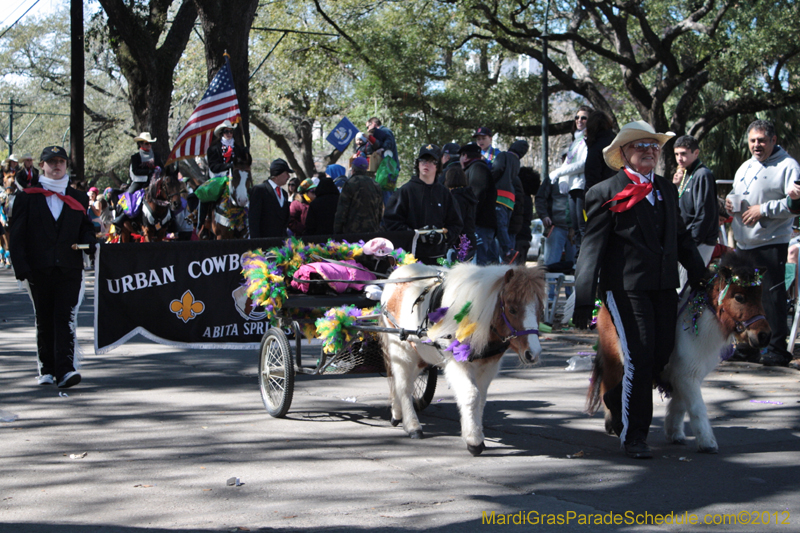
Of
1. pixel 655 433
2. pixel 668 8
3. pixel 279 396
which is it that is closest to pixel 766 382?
pixel 655 433

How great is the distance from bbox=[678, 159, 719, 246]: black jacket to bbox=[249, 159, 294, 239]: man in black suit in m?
5.72

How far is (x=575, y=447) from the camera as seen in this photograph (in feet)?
19.8

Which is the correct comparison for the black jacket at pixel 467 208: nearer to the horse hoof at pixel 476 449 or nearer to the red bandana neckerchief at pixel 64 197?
the red bandana neckerchief at pixel 64 197

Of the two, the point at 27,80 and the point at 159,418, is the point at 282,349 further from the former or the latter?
the point at 27,80

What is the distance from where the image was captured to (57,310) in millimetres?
8062

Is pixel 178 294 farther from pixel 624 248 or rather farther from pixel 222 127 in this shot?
pixel 222 127

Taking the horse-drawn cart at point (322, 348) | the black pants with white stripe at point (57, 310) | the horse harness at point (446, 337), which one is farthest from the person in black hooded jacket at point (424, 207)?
the black pants with white stripe at point (57, 310)

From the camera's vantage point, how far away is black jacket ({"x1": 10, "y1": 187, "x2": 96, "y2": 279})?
7895 millimetres

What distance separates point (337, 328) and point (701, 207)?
3.80m

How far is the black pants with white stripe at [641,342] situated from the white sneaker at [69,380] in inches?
208

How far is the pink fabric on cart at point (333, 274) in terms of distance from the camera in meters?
6.99

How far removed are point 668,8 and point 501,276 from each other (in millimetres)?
23154

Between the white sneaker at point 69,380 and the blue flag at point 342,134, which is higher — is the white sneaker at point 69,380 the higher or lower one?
the lower one

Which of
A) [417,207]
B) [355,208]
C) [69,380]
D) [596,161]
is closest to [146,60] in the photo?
[355,208]
